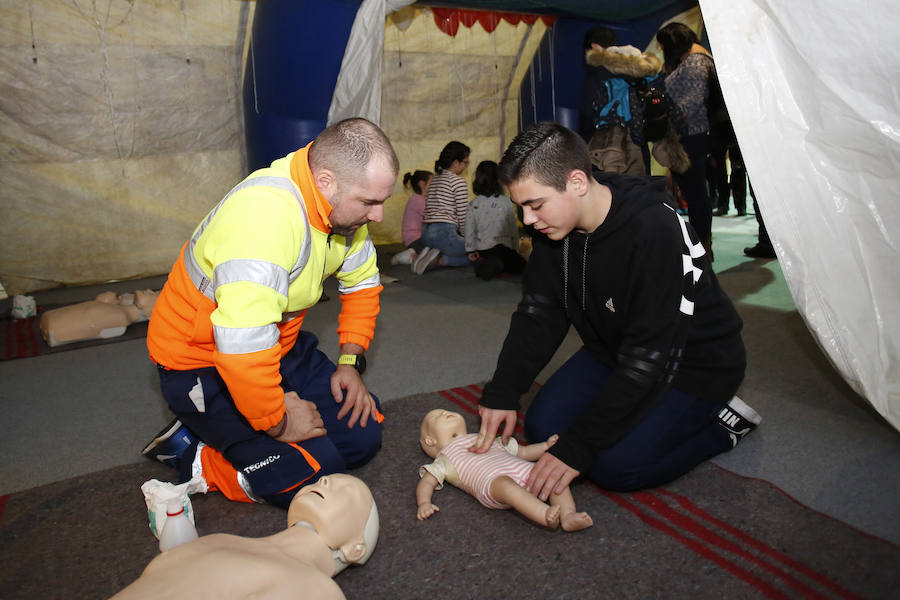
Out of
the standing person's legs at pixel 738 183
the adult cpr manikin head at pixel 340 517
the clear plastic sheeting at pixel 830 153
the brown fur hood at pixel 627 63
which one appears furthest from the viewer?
the standing person's legs at pixel 738 183

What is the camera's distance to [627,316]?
1.72m

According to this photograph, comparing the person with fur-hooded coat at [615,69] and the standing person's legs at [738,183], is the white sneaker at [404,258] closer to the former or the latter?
the person with fur-hooded coat at [615,69]

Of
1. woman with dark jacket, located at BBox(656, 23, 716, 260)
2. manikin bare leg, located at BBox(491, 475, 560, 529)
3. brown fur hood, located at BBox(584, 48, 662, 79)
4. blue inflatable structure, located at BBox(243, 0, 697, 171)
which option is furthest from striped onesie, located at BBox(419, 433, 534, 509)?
blue inflatable structure, located at BBox(243, 0, 697, 171)

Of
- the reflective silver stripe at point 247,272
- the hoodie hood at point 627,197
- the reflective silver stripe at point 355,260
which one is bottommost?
the reflective silver stripe at point 355,260

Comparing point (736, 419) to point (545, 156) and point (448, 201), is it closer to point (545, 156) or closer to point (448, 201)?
point (545, 156)

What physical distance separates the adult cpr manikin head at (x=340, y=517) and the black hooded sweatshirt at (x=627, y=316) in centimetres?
49

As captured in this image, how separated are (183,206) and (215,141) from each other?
558 mm

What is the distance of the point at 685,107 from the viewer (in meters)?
4.02

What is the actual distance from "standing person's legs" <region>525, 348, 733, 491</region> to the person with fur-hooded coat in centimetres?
243

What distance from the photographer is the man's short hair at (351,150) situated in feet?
5.20

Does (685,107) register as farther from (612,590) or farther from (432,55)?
(612,590)

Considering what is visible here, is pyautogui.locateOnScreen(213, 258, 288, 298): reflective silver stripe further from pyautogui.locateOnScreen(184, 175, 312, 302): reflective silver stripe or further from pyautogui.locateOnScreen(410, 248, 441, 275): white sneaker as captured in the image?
pyautogui.locateOnScreen(410, 248, 441, 275): white sneaker

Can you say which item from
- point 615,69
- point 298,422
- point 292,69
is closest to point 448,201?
point 292,69

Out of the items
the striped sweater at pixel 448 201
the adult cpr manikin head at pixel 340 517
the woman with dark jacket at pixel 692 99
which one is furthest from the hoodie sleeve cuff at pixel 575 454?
the striped sweater at pixel 448 201
